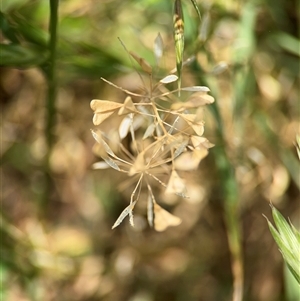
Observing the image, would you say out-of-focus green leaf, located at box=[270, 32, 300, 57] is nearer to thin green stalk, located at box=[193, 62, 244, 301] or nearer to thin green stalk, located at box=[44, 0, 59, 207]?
thin green stalk, located at box=[193, 62, 244, 301]

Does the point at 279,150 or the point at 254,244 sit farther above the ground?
the point at 279,150

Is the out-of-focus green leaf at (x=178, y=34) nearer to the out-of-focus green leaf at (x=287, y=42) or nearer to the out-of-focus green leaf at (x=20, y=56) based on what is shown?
the out-of-focus green leaf at (x=20, y=56)

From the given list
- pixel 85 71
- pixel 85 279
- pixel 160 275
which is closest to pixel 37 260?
pixel 85 279

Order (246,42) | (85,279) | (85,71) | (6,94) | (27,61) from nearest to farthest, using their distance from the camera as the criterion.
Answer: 1. (27,61)
2. (85,71)
3. (246,42)
4. (85,279)
5. (6,94)

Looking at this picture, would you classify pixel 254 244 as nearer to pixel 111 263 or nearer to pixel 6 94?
pixel 111 263

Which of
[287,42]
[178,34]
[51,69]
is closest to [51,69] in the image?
[51,69]

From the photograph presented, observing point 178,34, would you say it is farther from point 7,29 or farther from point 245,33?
point 245,33

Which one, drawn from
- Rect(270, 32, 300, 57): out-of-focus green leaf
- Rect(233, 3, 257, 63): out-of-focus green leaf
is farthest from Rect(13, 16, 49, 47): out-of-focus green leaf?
Rect(270, 32, 300, 57): out-of-focus green leaf
